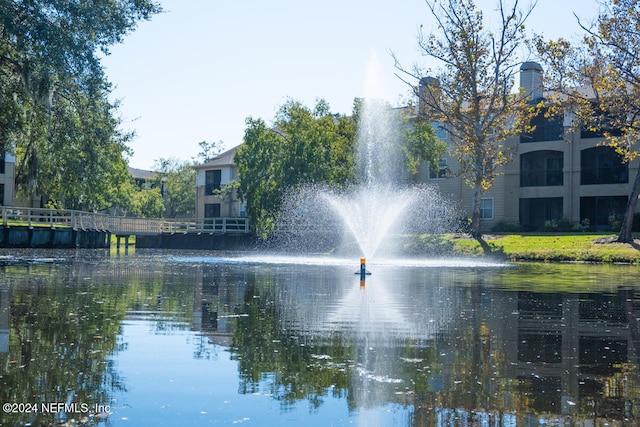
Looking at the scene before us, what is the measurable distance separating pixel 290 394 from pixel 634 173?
49.6m

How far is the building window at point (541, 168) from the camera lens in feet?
182

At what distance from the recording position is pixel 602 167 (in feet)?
174

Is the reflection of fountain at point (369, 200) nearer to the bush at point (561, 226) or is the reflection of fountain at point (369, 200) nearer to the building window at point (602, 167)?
the bush at point (561, 226)

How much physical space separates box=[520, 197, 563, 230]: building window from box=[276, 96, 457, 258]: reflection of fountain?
5.36m

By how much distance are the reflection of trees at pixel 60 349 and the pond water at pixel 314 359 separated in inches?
1.1

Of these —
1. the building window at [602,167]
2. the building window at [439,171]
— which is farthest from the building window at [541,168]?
the building window at [439,171]

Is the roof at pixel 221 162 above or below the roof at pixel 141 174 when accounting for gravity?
below

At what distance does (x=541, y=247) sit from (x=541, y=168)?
47.0ft

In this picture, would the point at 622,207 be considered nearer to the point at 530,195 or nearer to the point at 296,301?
the point at 530,195

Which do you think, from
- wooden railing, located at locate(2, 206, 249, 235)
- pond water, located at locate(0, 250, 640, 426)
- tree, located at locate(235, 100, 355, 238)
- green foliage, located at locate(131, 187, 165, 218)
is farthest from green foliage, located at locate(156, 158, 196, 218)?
→ pond water, located at locate(0, 250, 640, 426)

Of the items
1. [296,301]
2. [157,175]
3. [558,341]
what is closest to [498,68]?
[296,301]

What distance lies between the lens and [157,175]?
350 feet

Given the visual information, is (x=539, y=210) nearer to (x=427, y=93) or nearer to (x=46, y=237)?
(x=427, y=93)

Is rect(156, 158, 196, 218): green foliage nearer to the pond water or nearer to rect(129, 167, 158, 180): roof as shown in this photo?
rect(129, 167, 158, 180): roof
